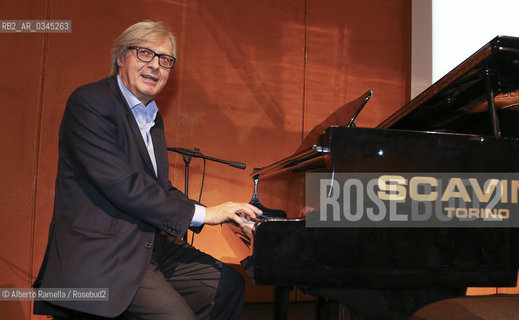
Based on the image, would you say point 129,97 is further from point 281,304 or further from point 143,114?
point 281,304

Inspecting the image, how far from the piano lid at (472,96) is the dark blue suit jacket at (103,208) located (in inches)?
41.5

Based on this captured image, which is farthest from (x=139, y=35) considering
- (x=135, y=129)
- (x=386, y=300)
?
(x=386, y=300)

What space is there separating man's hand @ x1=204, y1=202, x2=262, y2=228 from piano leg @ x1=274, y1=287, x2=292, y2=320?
0.65m

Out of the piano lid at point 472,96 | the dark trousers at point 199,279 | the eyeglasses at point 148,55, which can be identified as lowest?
the dark trousers at point 199,279

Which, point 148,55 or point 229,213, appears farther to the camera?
point 148,55

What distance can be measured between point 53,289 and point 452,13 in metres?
3.68

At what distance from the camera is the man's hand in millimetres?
1432

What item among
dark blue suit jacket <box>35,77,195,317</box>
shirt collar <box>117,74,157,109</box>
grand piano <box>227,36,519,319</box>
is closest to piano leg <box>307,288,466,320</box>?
grand piano <box>227,36,519,319</box>

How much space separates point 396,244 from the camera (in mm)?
1362

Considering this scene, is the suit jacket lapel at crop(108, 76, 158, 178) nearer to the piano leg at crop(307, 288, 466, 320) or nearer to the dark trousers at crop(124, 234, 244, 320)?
the dark trousers at crop(124, 234, 244, 320)

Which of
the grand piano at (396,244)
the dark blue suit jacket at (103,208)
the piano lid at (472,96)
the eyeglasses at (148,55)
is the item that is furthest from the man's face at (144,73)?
the piano lid at (472,96)

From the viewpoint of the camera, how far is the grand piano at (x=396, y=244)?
1.30 m

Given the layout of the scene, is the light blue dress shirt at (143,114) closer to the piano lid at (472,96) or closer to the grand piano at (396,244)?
the grand piano at (396,244)

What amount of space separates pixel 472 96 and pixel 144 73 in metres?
1.39
